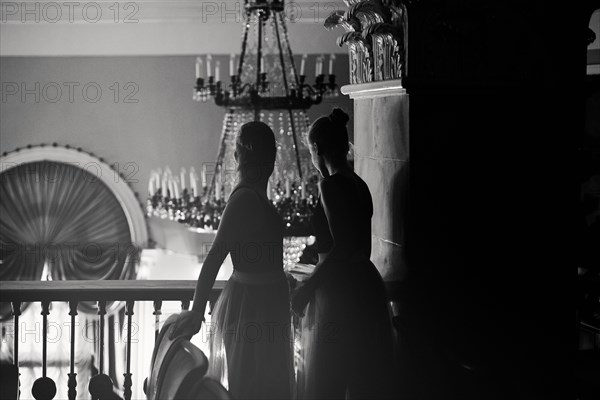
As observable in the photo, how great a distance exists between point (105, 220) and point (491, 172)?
7374 millimetres

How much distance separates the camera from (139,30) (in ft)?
31.1

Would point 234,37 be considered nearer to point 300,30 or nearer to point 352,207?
point 300,30

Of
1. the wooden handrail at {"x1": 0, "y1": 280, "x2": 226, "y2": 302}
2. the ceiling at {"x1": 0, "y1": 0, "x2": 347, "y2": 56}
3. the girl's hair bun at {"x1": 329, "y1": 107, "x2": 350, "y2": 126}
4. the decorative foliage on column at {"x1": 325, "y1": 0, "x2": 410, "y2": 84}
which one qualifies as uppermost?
the ceiling at {"x1": 0, "y1": 0, "x2": 347, "y2": 56}

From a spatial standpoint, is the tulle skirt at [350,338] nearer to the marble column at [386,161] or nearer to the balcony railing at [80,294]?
the marble column at [386,161]

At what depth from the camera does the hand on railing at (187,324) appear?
255cm

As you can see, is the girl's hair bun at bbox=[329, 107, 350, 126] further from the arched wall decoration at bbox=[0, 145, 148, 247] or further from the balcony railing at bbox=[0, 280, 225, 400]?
the arched wall decoration at bbox=[0, 145, 148, 247]

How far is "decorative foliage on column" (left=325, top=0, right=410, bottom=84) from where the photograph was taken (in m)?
2.84

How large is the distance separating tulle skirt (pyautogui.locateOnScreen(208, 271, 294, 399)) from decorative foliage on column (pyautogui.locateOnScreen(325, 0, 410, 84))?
859mm

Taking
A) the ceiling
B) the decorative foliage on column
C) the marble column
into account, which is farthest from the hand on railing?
the ceiling

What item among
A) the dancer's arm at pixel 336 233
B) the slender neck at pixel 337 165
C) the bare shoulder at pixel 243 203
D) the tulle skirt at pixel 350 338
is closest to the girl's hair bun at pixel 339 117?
the slender neck at pixel 337 165

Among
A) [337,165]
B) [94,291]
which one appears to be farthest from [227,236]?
[94,291]

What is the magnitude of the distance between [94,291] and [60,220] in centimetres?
663

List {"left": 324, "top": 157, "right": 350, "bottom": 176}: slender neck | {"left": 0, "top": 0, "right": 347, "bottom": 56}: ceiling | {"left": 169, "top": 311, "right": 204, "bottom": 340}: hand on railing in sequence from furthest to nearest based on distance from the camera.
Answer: {"left": 0, "top": 0, "right": 347, "bottom": 56}: ceiling → {"left": 324, "top": 157, "right": 350, "bottom": 176}: slender neck → {"left": 169, "top": 311, "right": 204, "bottom": 340}: hand on railing

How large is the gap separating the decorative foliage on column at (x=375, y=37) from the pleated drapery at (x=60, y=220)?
6.82m
